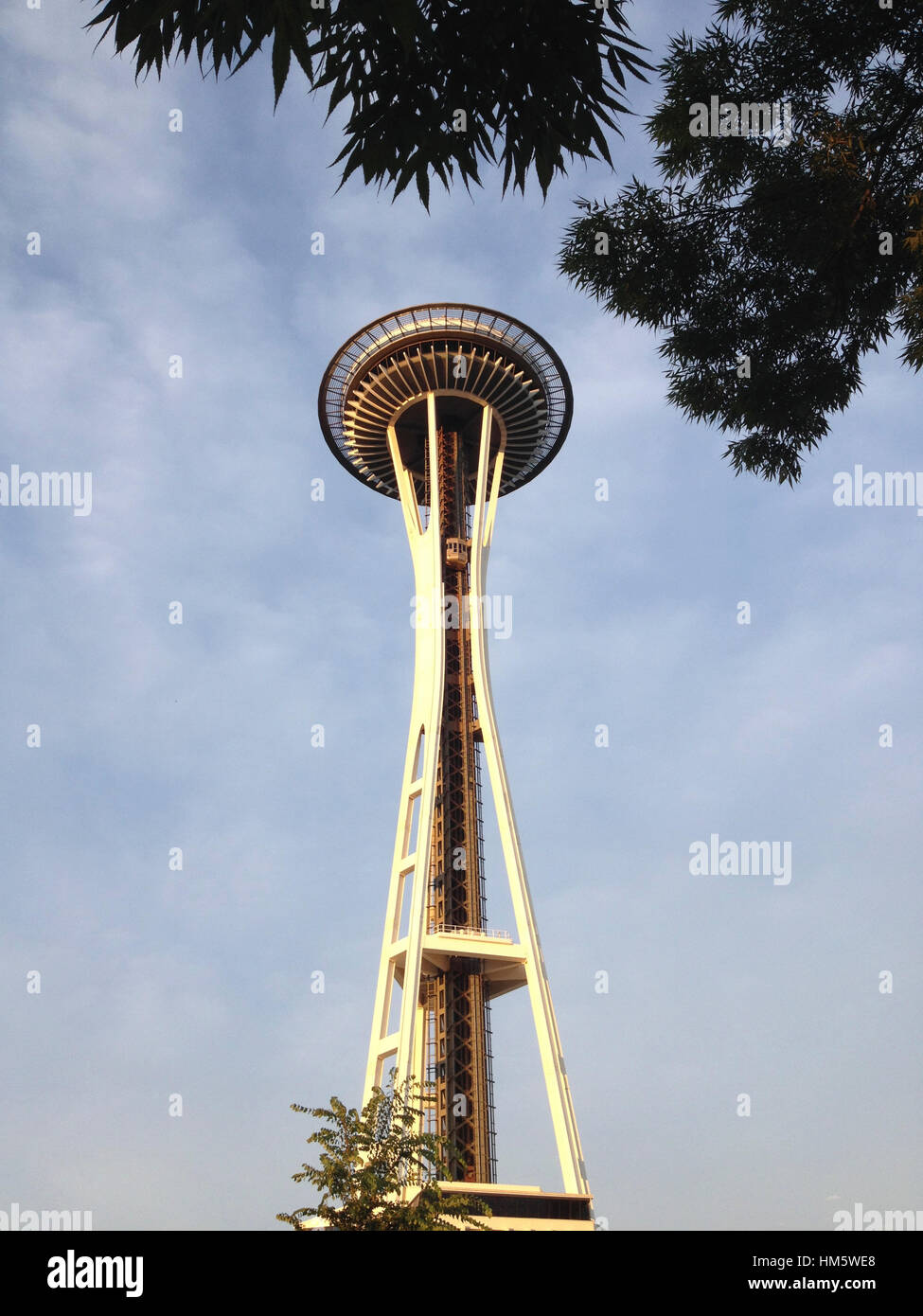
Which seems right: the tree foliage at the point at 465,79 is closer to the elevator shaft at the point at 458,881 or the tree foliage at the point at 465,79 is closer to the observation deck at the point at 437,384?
the elevator shaft at the point at 458,881

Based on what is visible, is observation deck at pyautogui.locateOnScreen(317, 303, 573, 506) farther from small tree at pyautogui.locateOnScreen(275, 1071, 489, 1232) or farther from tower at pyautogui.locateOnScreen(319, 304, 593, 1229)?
small tree at pyautogui.locateOnScreen(275, 1071, 489, 1232)

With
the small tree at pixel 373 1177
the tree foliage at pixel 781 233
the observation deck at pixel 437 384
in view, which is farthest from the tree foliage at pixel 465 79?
the observation deck at pixel 437 384

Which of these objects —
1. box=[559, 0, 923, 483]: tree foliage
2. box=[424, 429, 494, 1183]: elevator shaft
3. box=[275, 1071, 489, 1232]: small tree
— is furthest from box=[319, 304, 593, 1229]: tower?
box=[559, 0, 923, 483]: tree foliage

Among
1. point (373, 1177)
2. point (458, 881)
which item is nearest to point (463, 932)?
point (458, 881)

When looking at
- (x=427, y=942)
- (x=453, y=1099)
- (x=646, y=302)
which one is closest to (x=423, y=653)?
(x=427, y=942)
